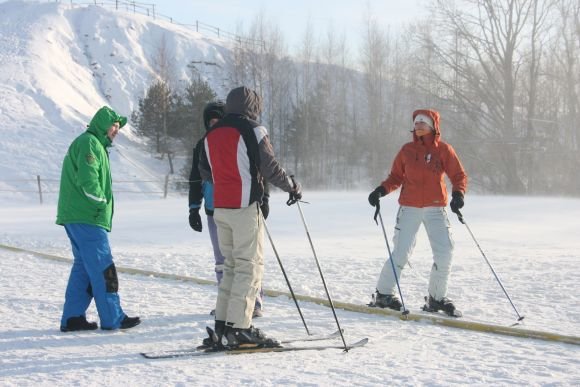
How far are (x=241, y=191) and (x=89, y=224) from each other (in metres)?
1.25

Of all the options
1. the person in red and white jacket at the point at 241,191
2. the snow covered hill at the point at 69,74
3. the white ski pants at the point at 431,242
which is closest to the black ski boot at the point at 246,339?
the person in red and white jacket at the point at 241,191

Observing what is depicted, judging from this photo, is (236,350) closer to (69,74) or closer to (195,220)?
(195,220)

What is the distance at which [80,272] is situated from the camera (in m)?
4.53

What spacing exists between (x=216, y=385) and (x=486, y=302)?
126 inches

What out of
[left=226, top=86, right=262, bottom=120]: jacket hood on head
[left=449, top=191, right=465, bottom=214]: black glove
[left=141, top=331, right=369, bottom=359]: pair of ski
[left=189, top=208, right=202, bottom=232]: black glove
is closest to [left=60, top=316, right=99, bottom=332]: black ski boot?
[left=141, top=331, right=369, bottom=359]: pair of ski

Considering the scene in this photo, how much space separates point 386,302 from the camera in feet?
17.2

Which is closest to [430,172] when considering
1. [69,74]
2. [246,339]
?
[246,339]

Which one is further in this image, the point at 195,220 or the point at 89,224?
the point at 195,220

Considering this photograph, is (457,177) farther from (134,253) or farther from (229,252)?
(134,253)

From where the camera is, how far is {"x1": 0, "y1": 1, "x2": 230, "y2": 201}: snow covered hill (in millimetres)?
36531

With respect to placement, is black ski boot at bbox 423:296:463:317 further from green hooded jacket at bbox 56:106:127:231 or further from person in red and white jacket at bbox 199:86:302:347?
green hooded jacket at bbox 56:106:127:231

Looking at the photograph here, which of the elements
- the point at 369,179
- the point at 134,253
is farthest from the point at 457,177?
the point at 369,179

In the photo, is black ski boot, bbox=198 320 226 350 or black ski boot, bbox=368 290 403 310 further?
black ski boot, bbox=368 290 403 310

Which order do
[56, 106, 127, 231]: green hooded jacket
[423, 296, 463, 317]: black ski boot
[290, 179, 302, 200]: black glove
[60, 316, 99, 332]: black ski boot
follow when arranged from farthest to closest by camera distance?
[423, 296, 463, 317]: black ski boot < [60, 316, 99, 332]: black ski boot < [56, 106, 127, 231]: green hooded jacket < [290, 179, 302, 200]: black glove
